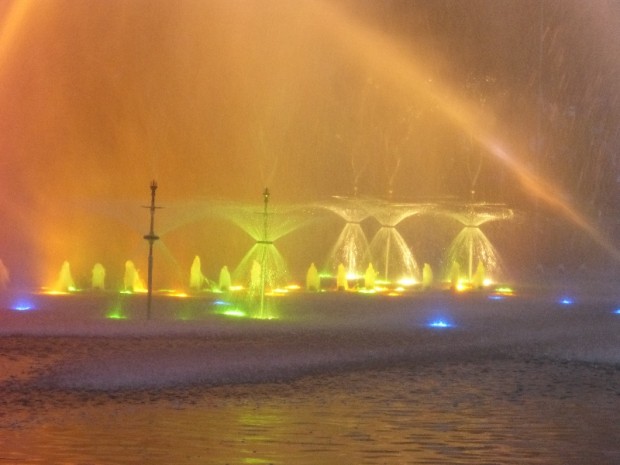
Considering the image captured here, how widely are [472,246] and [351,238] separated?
5022 millimetres

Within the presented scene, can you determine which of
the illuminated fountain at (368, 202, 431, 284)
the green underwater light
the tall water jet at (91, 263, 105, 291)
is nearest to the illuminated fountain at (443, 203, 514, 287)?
the illuminated fountain at (368, 202, 431, 284)

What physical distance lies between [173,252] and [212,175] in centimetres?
1211

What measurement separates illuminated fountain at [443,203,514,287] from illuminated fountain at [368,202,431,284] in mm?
1785

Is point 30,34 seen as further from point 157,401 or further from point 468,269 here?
point 157,401

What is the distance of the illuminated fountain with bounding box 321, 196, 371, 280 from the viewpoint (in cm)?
3900

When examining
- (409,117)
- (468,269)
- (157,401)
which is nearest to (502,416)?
(157,401)

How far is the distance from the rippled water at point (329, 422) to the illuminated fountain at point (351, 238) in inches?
947

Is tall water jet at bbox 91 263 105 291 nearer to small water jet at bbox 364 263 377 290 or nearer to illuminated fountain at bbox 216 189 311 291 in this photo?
illuminated fountain at bbox 216 189 311 291

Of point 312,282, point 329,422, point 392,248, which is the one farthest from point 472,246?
point 329,422

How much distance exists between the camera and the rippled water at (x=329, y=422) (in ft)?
30.9

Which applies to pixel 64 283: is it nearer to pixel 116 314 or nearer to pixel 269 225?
pixel 269 225

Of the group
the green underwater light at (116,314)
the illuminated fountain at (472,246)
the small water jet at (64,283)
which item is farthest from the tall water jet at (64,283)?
the illuminated fountain at (472,246)

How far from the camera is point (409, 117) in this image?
68750mm

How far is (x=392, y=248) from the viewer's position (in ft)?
143
